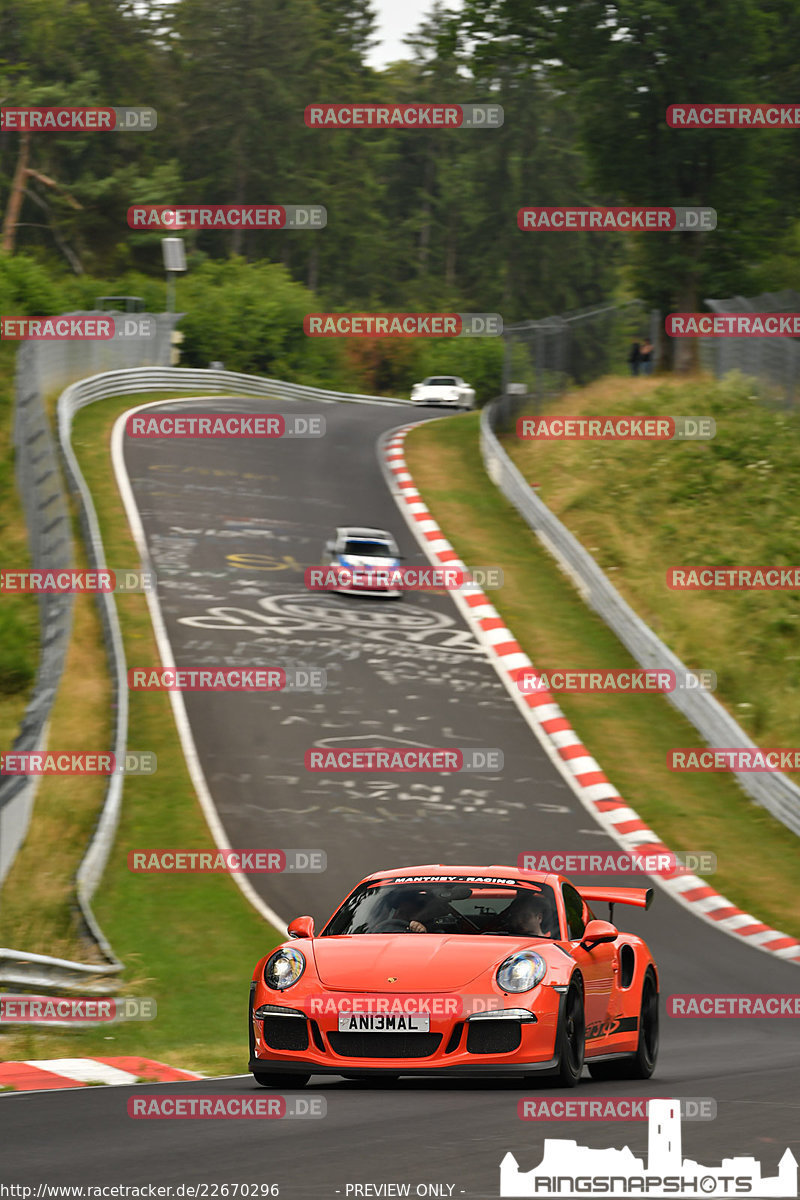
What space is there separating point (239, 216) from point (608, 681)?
62.6 metres

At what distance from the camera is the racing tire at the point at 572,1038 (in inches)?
316

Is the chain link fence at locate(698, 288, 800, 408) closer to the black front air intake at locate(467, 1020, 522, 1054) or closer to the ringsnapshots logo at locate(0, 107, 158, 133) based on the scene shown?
the black front air intake at locate(467, 1020, 522, 1054)

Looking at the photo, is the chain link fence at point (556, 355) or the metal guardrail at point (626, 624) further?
the chain link fence at point (556, 355)

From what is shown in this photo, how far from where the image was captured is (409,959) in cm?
818

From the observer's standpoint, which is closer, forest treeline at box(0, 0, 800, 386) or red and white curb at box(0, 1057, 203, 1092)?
red and white curb at box(0, 1057, 203, 1092)

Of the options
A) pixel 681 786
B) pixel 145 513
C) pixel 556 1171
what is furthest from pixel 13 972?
pixel 145 513

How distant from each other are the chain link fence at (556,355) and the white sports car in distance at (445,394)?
18.3 m

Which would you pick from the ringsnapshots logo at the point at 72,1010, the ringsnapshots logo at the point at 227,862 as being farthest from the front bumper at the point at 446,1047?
the ringsnapshots logo at the point at 227,862

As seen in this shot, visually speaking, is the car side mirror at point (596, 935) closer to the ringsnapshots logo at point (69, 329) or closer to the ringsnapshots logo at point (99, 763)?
A: the ringsnapshots logo at point (99, 763)

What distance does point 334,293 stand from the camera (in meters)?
92.7

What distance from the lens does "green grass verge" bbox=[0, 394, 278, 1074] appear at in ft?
36.6

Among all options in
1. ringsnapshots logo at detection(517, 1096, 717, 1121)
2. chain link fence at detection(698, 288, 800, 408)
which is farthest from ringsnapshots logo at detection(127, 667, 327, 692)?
ringsnapshots logo at detection(517, 1096, 717, 1121)

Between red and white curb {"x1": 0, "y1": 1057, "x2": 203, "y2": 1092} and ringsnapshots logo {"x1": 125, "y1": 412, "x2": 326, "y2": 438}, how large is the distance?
92.0 ft

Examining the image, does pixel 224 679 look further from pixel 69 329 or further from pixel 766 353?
pixel 69 329
